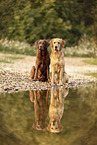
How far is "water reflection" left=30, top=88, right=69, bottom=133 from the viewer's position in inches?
186

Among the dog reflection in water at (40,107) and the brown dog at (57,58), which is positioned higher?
the brown dog at (57,58)

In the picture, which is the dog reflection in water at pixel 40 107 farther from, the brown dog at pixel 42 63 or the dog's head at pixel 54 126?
the brown dog at pixel 42 63

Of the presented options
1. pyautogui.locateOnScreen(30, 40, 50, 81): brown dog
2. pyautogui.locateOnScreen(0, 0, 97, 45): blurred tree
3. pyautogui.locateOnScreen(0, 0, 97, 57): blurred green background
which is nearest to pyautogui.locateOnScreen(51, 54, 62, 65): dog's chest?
pyautogui.locateOnScreen(30, 40, 50, 81): brown dog

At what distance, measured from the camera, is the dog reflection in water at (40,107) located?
482 cm

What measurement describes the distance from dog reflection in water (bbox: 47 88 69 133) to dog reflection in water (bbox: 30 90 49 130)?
0.38ft

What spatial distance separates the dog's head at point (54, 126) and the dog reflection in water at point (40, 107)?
0.10 metres

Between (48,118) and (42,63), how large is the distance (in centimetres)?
446

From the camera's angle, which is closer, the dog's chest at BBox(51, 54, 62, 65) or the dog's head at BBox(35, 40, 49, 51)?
→ the dog's chest at BBox(51, 54, 62, 65)

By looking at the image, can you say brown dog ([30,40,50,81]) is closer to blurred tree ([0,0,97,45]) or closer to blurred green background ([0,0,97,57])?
blurred green background ([0,0,97,57])

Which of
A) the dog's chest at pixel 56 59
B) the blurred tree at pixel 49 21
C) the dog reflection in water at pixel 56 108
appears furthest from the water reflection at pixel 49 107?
the blurred tree at pixel 49 21

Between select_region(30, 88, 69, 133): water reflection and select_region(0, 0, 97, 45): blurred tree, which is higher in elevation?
select_region(0, 0, 97, 45): blurred tree

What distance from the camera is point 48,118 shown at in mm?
5211

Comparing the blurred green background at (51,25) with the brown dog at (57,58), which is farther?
the blurred green background at (51,25)

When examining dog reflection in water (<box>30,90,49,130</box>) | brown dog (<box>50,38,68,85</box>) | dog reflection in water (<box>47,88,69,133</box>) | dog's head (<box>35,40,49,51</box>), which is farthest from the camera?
dog's head (<box>35,40,49,51</box>)
